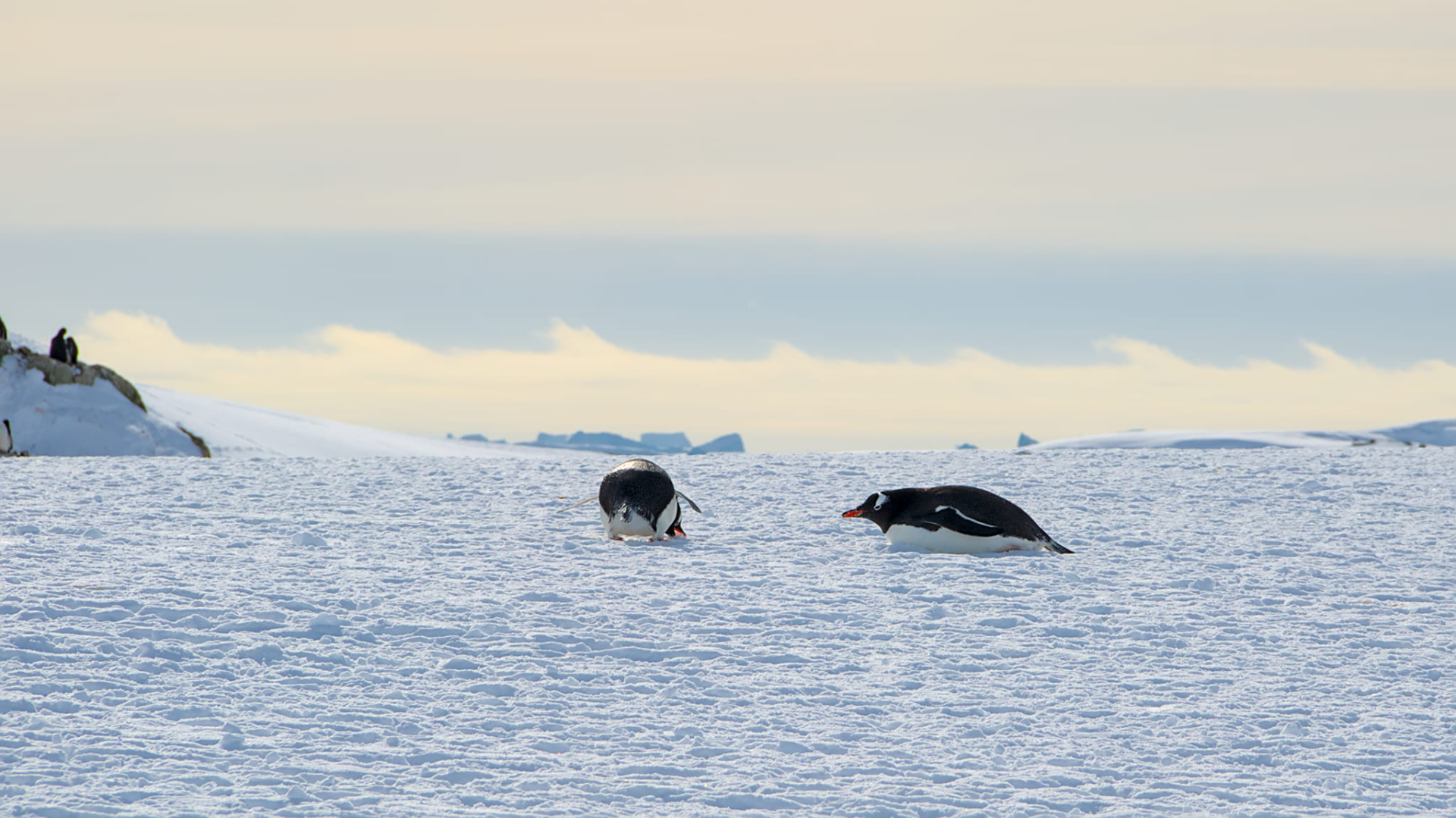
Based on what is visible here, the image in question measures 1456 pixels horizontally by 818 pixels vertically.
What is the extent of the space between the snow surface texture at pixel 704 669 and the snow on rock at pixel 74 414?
28.5 feet

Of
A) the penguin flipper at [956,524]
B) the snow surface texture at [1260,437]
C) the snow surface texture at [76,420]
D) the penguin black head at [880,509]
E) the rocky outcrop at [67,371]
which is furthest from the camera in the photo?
the snow surface texture at [1260,437]

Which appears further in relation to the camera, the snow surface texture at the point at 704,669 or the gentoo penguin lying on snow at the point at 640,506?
the gentoo penguin lying on snow at the point at 640,506

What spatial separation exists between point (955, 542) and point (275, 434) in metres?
32.7

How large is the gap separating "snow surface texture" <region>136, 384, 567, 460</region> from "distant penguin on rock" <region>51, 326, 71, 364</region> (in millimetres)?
9267

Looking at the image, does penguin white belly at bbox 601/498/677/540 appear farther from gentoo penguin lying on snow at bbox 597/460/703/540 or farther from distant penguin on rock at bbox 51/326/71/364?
distant penguin on rock at bbox 51/326/71/364

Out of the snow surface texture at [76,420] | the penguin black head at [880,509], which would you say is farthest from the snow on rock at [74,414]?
the penguin black head at [880,509]

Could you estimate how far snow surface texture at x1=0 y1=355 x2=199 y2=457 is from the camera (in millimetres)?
15727

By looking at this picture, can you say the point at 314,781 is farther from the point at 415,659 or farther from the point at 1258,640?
the point at 1258,640

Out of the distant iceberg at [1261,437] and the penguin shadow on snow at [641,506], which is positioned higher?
the distant iceberg at [1261,437]

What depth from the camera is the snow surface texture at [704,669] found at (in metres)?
3.39

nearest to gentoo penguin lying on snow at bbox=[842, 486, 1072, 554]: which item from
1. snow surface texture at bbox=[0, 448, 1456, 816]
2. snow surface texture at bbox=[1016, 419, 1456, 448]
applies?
snow surface texture at bbox=[0, 448, 1456, 816]

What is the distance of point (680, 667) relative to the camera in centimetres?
445

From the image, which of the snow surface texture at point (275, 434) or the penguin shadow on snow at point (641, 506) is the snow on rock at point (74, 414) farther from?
the penguin shadow on snow at point (641, 506)

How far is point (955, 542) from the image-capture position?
7.12 metres
